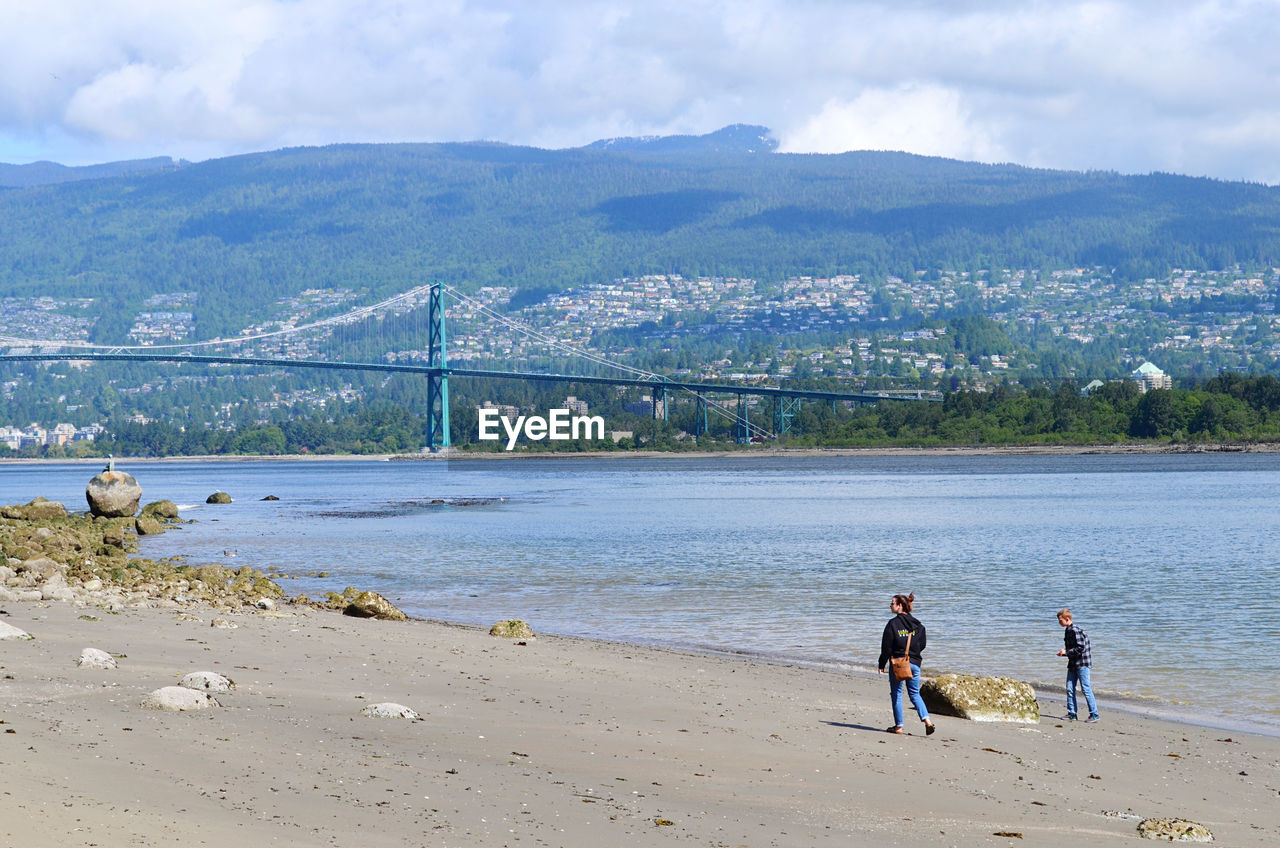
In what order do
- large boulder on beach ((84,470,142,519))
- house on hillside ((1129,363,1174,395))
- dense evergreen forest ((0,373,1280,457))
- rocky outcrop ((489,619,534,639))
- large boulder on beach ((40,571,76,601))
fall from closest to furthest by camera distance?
rocky outcrop ((489,619,534,639)) < large boulder on beach ((40,571,76,601)) < large boulder on beach ((84,470,142,519)) < dense evergreen forest ((0,373,1280,457)) < house on hillside ((1129,363,1174,395))

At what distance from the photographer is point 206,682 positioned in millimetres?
8633

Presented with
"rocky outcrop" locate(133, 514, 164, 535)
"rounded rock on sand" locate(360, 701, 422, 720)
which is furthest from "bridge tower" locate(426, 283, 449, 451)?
"rounded rock on sand" locate(360, 701, 422, 720)

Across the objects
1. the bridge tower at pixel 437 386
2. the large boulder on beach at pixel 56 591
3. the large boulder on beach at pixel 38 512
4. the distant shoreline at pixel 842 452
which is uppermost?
the bridge tower at pixel 437 386

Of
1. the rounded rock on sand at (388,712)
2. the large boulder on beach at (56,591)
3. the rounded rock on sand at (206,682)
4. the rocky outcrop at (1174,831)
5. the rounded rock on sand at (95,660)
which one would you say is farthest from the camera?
the large boulder on beach at (56,591)

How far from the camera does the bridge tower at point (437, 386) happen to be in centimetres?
10775

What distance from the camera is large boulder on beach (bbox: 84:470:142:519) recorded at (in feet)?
113

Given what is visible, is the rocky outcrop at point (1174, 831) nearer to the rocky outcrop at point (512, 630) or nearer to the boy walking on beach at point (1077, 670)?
the boy walking on beach at point (1077, 670)

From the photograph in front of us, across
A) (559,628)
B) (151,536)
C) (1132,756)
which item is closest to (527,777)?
(1132,756)

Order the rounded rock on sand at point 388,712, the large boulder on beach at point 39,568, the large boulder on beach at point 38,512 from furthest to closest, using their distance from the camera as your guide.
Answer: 1. the large boulder on beach at point 38,512
2. the large boulder on beach at point 39,568
3. the rounded rock on sand at point 388,712

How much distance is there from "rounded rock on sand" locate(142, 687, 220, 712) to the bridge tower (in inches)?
3828

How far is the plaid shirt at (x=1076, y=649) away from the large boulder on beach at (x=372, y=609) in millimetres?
7178

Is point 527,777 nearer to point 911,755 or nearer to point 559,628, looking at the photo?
point 911,755

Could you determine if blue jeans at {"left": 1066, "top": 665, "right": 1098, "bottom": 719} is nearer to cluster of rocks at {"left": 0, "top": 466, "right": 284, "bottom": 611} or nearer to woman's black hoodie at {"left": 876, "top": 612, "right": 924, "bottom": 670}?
woman's black hoodie at {"left": 876, "top": 612, "right": 924, "bottom": 670}

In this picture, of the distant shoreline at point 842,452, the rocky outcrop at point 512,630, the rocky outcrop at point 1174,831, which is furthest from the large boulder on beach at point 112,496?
the distant shoreline at point 842,452
